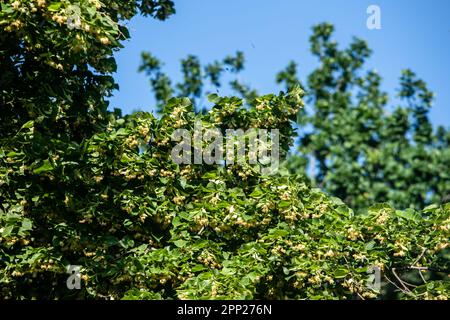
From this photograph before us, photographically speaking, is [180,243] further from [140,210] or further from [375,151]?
[375,151]

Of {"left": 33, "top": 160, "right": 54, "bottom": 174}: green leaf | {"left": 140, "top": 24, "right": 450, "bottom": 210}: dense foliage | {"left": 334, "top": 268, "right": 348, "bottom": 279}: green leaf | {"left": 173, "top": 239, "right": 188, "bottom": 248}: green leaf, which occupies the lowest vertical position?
{"left": 334, "top": 268, "right": 348, "bottom": 279}: green leaf

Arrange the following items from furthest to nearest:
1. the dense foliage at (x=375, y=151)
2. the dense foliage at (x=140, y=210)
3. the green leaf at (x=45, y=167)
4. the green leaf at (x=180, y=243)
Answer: the dense foliage at (x=375, y=151) < the green leaf at (x=180, y=243) < the dense foliage at (x=140, y=210) < the green leaf at (x=45, y=167)

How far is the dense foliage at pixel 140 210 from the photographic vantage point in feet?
24.6

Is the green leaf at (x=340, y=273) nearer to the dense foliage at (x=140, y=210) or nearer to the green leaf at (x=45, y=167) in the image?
the dense foliage at (x=140, y=210)

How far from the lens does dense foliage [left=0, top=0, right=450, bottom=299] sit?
750 cm

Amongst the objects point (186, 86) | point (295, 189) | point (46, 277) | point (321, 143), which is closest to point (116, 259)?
point (46, 277)

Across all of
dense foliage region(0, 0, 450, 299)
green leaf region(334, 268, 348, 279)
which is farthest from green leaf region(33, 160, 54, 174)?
green leaf region(334, 268, 348, 279)

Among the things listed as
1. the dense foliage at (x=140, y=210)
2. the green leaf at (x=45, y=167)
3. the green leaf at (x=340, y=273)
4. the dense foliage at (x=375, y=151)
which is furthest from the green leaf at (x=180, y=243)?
the dense foliage at (x=375, y=151)

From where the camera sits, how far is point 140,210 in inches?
308

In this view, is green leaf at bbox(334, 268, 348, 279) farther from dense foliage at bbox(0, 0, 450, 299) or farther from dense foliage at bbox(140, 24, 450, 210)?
dense foliage at bbox(140, 24, 450, 210)

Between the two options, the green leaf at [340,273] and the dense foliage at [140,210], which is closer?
the dense foliage at [140,210]

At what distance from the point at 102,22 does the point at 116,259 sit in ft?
9.04

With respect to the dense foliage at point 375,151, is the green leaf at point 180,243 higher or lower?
lower
